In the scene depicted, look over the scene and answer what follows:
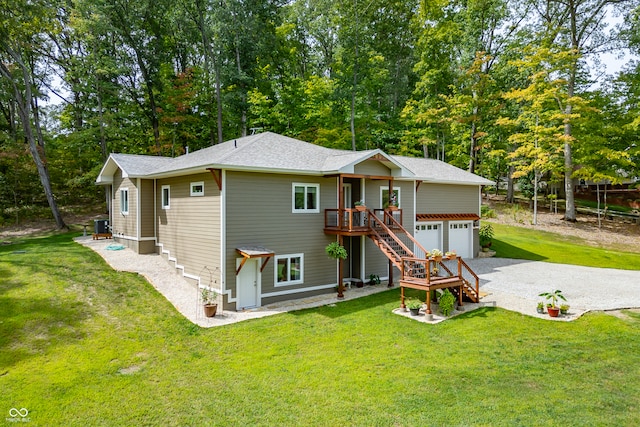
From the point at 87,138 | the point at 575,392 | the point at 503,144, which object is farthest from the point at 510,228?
the point at 87,138

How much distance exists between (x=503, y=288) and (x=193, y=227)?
13.1m

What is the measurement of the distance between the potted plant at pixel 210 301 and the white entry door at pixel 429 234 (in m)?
11.4

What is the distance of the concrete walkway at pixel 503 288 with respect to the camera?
12.3m

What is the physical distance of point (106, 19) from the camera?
Result: 1019 inches

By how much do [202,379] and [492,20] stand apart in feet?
120

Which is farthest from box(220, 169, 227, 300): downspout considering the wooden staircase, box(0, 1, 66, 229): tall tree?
box(0, 1, 66, 229): tall tree

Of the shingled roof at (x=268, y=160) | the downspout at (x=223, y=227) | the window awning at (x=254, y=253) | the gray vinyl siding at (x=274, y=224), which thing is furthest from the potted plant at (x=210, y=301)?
the shingled roof at (x=268, y=160)

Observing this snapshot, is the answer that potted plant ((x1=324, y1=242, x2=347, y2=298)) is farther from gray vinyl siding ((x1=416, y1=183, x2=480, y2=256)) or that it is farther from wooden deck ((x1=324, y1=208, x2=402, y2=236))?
gray vinyl siding ((x1=416, y1=183, x2=480, y2=256))

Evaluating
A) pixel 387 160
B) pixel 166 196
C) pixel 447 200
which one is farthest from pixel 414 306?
pixel 166 196

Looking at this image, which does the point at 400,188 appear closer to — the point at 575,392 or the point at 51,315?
the point at 575,392

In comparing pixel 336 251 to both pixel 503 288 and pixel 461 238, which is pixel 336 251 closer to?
pixel 503 288

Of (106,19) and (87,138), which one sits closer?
(106,19)

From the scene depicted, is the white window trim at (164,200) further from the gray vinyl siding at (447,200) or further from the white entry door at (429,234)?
the gray vinyl siding at (447,200)

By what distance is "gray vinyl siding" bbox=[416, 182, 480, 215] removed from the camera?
20248 millimetres
